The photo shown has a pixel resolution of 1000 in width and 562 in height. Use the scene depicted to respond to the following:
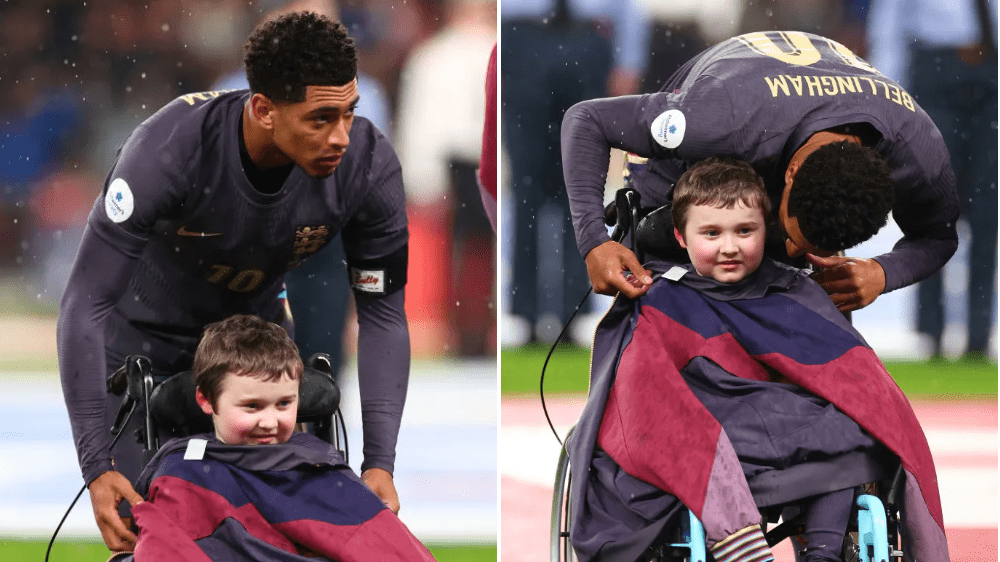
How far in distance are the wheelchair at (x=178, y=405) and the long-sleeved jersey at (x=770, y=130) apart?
0.69m

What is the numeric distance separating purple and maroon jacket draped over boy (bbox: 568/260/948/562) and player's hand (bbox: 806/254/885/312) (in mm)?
197

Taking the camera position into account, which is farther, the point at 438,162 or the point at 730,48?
the point at 438,162

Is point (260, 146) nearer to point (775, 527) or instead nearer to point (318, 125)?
point (318, 125)

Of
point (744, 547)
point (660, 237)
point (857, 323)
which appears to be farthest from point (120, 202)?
point (857, 323)

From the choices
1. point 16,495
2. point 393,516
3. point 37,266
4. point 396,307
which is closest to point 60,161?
point 37,266

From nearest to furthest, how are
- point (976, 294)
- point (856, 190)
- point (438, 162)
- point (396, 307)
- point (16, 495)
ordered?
1. point (856, 190)
2. point (396, 307)
3. point (16, 495)
4. point (438, 162)
5. point (976, 294)

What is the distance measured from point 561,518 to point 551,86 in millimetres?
4921

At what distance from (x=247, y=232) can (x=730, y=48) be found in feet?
4.34

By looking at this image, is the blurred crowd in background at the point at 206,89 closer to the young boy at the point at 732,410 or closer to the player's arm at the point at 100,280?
the player's arm at the point at 100,280

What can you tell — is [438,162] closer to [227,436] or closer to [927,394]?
[927,394]

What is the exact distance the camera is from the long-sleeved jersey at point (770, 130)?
2.81 metres

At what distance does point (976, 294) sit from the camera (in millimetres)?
8117

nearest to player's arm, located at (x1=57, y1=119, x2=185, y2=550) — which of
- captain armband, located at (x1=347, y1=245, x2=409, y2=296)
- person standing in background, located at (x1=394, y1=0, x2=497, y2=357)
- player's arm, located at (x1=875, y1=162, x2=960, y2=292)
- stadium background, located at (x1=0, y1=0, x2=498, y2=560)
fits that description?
captain armband, located at (x1=347, y1=245, x2=409, y2=296)

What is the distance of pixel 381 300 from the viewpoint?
3.01 m
